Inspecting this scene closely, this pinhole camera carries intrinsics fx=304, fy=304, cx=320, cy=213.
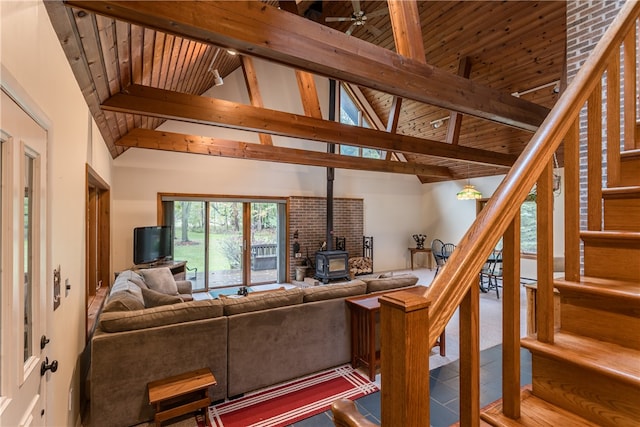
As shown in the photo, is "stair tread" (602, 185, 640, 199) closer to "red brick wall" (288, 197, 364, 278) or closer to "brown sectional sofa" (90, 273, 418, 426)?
"brown sectional sofa" (90, 273, 418, 426)

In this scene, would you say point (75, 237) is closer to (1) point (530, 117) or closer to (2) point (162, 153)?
(2) point (162, 153)

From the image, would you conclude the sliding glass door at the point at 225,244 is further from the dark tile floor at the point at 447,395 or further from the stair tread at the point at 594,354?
the stair tread at the point at 594,354

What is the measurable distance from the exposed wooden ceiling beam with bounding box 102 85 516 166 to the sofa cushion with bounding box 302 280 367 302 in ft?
6.64

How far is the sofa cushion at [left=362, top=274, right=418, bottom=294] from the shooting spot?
3.49m

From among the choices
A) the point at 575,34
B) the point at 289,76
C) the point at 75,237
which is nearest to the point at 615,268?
the point at 575,34

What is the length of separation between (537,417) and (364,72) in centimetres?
212

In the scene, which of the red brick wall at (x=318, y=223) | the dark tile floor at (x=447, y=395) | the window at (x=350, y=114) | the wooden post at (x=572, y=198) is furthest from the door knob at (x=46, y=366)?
the window at (x=350, y=114)

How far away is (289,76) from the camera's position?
23.4ft

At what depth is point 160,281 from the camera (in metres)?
4.30

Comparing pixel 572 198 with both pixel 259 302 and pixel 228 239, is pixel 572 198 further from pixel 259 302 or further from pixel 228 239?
pixel 228 239

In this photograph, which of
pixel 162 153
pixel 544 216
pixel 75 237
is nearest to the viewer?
pixel 544 216

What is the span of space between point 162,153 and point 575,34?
6.30 metres

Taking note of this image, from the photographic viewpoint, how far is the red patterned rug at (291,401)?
7.87ft

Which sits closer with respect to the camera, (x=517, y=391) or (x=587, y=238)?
(x=517, y=391)
